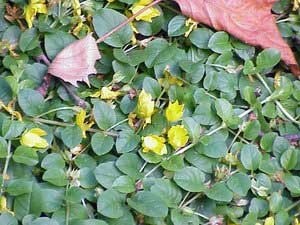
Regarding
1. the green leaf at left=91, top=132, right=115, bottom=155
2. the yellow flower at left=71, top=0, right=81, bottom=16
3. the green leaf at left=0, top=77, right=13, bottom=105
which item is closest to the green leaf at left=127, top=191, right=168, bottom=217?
the green leaf at left=91, top=132, right=115, bottom=155

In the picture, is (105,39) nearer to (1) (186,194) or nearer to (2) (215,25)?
(2) (215,25)

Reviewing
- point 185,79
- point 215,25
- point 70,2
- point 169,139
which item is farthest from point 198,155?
point 70,2

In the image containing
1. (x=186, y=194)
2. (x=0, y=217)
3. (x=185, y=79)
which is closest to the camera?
(x=0, y=217)

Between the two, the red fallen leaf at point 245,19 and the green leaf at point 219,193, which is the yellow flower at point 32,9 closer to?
the red fallen leaf at point 245,19

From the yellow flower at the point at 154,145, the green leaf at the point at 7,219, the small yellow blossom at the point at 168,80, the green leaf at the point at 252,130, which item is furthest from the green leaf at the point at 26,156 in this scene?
the green leaf at the point at 252,130

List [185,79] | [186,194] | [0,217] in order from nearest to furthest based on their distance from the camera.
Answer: [0,217] < [186,194] < [185,79]

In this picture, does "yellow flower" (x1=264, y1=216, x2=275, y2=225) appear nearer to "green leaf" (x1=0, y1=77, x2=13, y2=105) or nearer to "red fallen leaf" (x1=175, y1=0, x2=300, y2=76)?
"red fallen leaf" (x1=175, y1=0, x2=300, y2=76)
